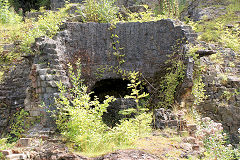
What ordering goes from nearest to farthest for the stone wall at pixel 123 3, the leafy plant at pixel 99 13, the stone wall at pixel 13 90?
1. the stone wall at pixel 13 90
2. the leafy plant at pixel 99 13
3. the stone wall at pixel 123 3

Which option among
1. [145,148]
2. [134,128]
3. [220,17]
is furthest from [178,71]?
[220,17]

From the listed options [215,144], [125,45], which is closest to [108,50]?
[125,45]

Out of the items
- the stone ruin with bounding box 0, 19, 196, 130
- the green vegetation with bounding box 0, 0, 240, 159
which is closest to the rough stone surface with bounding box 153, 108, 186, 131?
the green vegetation with bounding box 0, 0, 240, 159

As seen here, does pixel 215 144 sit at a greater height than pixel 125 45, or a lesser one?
lesser

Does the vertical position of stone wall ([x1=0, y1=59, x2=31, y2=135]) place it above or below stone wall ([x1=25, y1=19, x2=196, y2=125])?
below

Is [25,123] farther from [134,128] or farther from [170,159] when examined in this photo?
[170,159]

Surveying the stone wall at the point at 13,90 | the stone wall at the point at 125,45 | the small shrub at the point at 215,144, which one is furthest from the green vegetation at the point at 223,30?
the stone wall at the point at 13,90

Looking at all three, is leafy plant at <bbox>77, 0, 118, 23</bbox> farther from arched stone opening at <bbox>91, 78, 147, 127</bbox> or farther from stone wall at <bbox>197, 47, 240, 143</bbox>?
stone wall at <bbox>197, 47, 240, 143</bbox>

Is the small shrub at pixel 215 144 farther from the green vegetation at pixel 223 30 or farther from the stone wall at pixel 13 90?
the stone wall at pixel 13 90

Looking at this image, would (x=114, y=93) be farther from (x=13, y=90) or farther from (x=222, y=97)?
(x=222, y=97)

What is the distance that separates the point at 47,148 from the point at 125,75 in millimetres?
4009

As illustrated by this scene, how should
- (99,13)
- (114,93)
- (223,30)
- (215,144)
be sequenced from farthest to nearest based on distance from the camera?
(223,30) < (114,93) < (99,13) < (215,144)

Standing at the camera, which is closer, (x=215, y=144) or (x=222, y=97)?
(x=215, y=144)

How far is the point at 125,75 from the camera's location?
7738 millimetres
